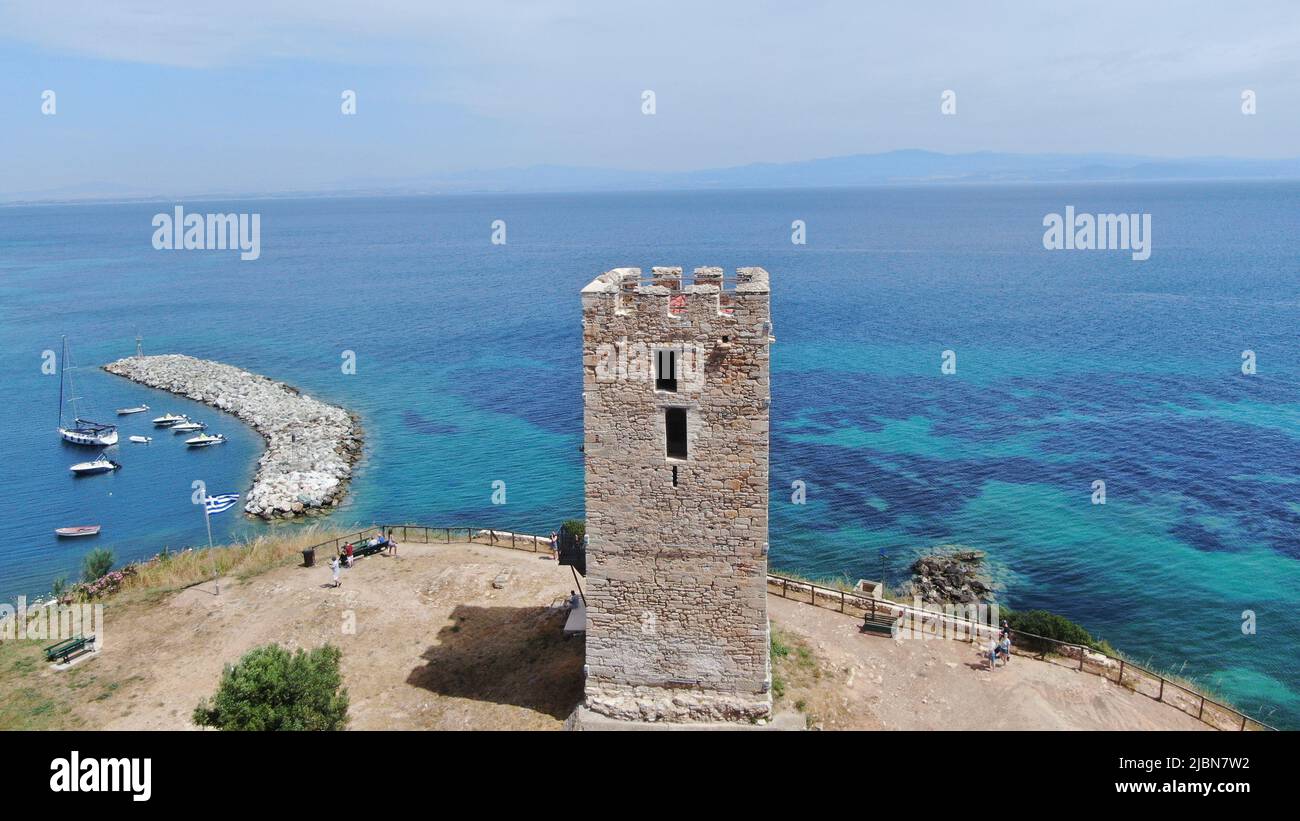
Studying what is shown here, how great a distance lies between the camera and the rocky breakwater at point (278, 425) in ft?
163

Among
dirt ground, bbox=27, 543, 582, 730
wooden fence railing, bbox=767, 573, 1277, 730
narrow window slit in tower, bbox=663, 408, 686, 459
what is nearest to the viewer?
narrow window slit in tower, bbox=663, 408, 686, 459

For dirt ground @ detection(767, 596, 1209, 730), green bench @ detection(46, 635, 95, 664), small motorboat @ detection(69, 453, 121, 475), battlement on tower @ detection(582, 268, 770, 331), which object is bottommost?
dirt ground @ detection(767, 596, 1209, 730)

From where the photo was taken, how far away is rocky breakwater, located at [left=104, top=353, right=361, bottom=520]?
4966cm

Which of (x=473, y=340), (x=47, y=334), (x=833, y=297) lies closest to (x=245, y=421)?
(x=473, y=340)

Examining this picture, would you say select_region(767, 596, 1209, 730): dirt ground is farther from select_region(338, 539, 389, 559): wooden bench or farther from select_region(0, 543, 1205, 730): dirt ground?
select_region(338, 539, 389, 559): wooden bench

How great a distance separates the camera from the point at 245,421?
66.1 m

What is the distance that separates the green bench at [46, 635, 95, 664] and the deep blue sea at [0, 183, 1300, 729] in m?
19.6

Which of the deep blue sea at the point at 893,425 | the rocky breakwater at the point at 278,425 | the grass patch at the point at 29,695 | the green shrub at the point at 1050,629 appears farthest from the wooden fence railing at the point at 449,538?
the green shrub at the point at 1050,629

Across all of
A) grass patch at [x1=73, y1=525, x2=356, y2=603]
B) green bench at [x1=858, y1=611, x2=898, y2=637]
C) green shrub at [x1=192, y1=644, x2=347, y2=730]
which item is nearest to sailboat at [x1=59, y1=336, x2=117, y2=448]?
grass patch at [x1=73, y1=525, x2=356, y2=603]

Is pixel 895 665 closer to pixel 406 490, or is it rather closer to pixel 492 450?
pixel 406 490

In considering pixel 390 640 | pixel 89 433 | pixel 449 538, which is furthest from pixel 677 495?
pixel 89 433

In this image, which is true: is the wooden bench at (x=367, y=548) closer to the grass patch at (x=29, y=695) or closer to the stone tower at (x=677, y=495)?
the grass patch at (x=29, y=695)

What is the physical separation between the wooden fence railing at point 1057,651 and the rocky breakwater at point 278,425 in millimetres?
32642

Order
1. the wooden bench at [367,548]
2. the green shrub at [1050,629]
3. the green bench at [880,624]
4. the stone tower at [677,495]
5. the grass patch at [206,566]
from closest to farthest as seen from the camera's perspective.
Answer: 1. the stone tower at [677,495]
2. the green bench at [880,624]
3. the green shrub at [1050,629]
4. the grass patch at [206,566]
5. the wooden bench at [367,548]
